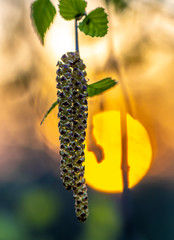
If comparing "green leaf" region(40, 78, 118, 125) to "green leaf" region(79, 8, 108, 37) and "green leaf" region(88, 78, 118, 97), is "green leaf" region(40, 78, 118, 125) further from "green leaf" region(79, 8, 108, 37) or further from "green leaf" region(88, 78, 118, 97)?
"green leaf" region(79, 8, 108, 37)

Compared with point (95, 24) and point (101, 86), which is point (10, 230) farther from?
point (95, 24)

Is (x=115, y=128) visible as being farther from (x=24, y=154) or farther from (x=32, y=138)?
(x=24, y=154)

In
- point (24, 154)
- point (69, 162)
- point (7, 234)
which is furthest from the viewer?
point (24, 154)

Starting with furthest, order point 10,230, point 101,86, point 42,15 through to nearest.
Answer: point 10,230 → point 101,86 → point 42,15

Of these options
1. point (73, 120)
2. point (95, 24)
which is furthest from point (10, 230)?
point (95, 24)

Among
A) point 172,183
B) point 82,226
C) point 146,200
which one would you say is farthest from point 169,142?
point 82,226

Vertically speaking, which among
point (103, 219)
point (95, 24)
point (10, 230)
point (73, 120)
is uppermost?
point (95, 24)
